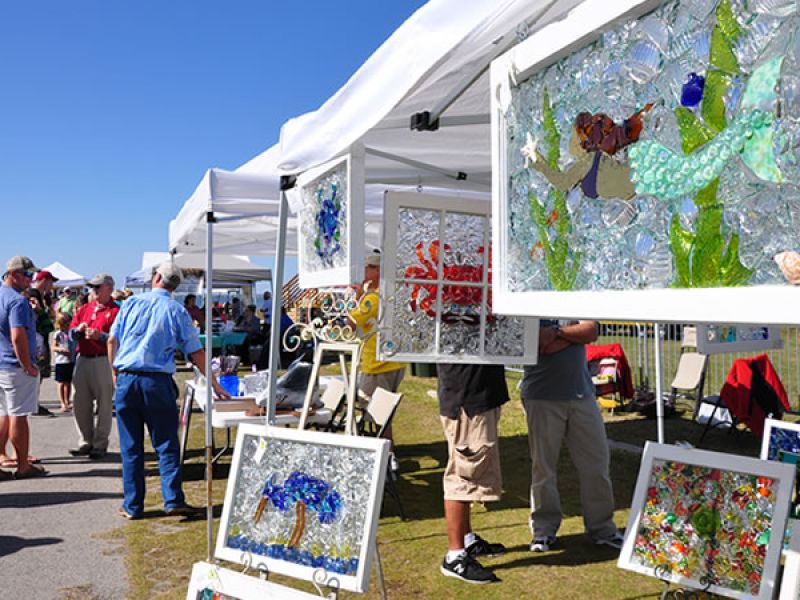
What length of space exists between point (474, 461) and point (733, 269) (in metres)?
2.79

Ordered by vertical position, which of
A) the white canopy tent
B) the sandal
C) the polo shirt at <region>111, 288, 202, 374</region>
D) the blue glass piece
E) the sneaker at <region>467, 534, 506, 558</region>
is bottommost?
the sandal

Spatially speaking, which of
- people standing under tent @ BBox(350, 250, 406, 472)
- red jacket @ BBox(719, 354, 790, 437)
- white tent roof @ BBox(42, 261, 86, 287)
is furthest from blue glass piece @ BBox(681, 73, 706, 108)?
white tent roof @ BBox(42, 261, 86, 287)

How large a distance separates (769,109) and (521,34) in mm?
1072

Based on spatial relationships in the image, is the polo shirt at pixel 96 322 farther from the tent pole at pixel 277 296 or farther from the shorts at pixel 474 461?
the shorts at pixel 474 461

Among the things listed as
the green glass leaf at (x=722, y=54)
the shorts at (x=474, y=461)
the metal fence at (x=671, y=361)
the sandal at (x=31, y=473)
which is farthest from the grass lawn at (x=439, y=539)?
the green glass leaf at (x=722, y=54)

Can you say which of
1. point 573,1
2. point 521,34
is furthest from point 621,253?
point 573,1

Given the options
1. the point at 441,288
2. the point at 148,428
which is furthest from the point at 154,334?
the point at 441,288

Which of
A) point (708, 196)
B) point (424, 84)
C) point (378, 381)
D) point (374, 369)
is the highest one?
point (424, 84)

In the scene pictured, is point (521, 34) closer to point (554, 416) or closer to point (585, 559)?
point (554, 416)

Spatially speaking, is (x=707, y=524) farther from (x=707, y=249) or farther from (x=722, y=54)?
(x=722, y=54)

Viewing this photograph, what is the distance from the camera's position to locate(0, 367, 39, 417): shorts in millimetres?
5863

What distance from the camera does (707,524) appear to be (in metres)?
2.15

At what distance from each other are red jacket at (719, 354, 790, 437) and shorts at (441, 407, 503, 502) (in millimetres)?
4077

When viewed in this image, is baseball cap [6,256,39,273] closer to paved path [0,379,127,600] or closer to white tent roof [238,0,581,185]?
paved path [0,379,127,600]
